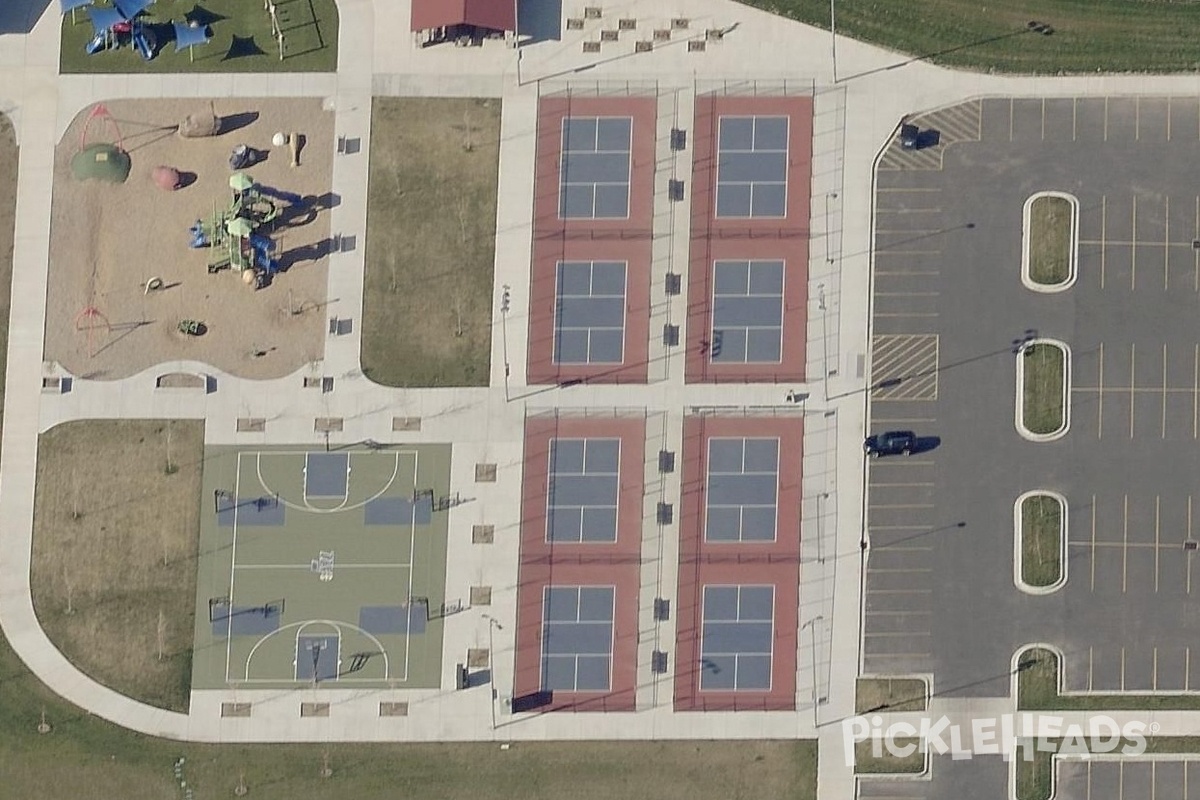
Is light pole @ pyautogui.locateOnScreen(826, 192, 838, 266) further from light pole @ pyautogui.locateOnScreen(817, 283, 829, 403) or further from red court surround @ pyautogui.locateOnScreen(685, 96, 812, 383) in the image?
light pole @ pyautogui.locateOnScreen(817, 283, 829, 403)

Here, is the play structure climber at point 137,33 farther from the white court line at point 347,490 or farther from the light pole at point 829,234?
the light pole at point 829,234

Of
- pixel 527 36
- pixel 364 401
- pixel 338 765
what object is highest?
pixel 527 36

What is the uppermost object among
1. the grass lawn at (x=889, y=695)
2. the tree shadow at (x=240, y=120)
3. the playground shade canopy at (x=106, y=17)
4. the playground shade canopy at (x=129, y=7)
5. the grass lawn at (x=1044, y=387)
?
the playground shade canopy at (x=129, y=7)

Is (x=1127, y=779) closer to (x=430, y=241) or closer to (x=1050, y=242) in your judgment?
(x=1050, y=242)

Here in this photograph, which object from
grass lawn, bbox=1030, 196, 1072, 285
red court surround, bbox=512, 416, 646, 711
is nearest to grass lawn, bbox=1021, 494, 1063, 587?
grass lawn, bbox=1030, 196, 1072, 285

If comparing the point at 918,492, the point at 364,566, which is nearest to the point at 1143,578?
the point at 918,492

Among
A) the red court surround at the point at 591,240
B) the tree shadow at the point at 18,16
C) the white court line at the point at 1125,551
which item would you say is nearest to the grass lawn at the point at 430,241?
the red court surround at the point at 591,240

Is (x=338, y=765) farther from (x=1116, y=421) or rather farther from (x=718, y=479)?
(x=1116, y=421)
